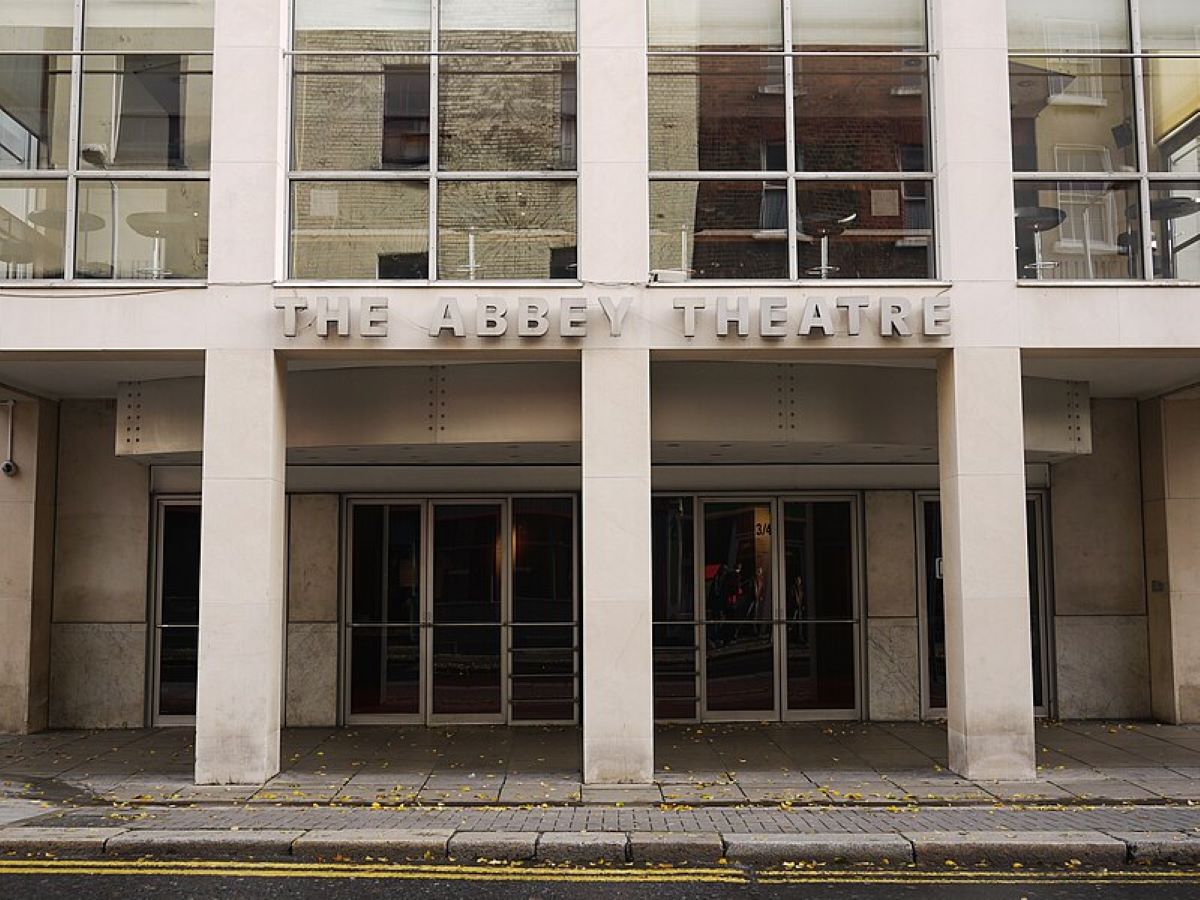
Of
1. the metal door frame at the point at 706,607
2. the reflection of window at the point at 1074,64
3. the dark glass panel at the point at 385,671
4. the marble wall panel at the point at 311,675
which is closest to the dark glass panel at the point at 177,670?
the marble wall panel at the point at 311,675

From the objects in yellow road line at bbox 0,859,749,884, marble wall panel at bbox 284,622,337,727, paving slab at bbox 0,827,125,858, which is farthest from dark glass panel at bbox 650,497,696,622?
paving slab at bbox 0,827,125,858

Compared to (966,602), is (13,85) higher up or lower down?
higher up

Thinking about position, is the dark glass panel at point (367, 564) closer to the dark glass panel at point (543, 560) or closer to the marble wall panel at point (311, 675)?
the marble wall panel at point (311, 675)

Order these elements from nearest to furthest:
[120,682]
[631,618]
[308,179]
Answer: [631,618] < [308,179] < [120,682]

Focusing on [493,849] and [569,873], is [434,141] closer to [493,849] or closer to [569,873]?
[493,849]

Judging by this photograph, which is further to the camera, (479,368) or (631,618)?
(479,368)

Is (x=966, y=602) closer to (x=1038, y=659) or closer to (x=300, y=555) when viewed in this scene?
(x=1038, y=659)

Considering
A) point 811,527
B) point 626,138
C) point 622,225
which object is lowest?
point 811,527

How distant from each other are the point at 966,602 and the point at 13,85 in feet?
33.5

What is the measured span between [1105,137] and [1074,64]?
776mm

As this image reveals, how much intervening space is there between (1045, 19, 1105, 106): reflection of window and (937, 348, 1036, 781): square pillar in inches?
108

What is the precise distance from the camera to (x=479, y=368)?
38.6 ft

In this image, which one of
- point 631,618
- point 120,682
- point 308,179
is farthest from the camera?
point 120,682

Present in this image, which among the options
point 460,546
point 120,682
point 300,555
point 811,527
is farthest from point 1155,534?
A: point 120,682
